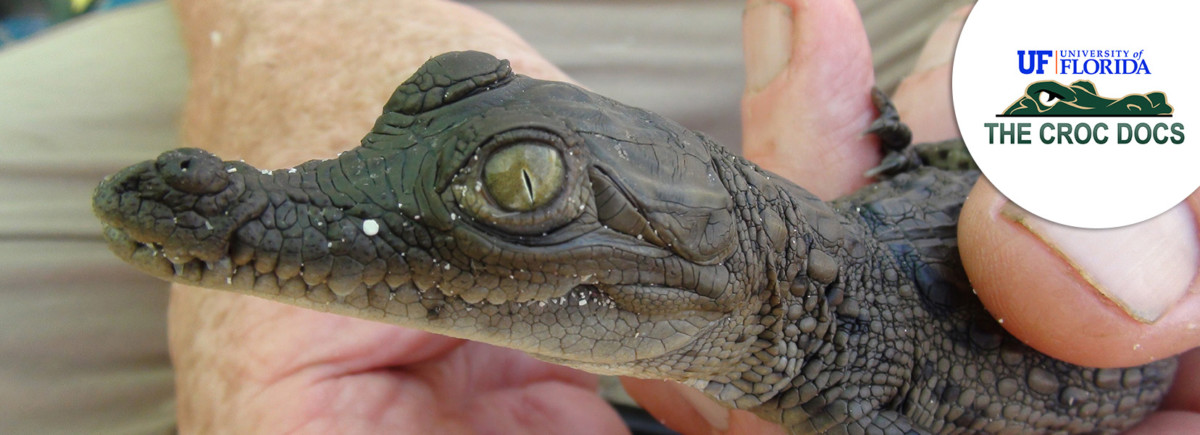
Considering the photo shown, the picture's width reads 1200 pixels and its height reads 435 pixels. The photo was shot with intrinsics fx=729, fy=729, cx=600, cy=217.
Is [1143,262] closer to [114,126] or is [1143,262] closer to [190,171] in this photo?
[190,171]

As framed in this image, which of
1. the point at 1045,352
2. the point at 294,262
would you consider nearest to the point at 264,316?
the point at 294,262

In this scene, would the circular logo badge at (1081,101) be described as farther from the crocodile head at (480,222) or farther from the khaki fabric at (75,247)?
the khaki fabric at (75,247)

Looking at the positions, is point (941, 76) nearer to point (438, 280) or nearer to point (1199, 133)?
point (1199, 133)

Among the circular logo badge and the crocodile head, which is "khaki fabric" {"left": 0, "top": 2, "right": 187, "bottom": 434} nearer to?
the crocodile head

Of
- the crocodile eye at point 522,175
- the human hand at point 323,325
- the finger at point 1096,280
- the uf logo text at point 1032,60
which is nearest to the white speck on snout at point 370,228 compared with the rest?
the crocodile eye at point 522,175

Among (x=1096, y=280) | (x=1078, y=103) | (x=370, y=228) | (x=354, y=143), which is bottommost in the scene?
(x=1096, y=280)

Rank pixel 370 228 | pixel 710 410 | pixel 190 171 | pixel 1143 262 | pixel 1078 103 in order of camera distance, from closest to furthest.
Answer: pixel 190 171 → pixel 370 228 → pixel 1143 262 → pixel 1078 103 → pixel 710 410

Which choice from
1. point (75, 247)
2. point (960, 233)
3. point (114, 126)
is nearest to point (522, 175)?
point (960, 233)
